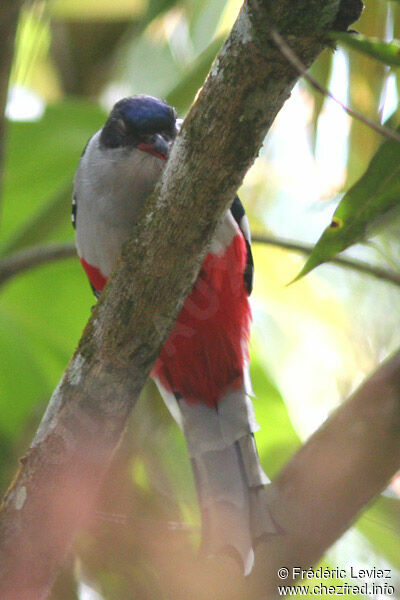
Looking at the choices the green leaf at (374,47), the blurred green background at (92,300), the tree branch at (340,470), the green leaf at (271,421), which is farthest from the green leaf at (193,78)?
the green leaf at (374,47)

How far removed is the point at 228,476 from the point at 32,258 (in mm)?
1143

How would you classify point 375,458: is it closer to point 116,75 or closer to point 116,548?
point 116,548

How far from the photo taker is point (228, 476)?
104 inches

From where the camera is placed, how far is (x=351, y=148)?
296 centimetres

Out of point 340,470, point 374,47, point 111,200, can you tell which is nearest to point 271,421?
point 111,200

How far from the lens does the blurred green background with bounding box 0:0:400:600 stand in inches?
100.0

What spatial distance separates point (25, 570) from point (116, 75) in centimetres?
355

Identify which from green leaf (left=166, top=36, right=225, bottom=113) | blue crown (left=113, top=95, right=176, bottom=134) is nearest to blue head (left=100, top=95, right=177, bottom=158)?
blue crown (left=113, top=95, right=176, bottom=134)

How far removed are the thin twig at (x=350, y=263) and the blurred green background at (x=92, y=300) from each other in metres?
0.13

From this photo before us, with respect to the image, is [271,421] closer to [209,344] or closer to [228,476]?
[209,344]

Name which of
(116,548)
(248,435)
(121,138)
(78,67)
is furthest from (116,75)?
(116,548)

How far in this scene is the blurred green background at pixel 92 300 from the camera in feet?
8.33

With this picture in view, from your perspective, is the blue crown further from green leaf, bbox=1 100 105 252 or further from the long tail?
green leaf, bbox=1 100 105 252

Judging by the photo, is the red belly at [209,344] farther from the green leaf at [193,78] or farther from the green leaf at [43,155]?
the green leaf at [43,155]
